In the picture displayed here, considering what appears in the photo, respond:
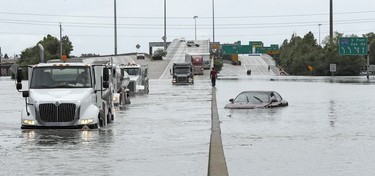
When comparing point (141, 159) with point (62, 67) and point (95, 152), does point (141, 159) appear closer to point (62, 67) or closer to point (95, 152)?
point (95, 152)

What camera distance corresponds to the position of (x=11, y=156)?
16.4 metres

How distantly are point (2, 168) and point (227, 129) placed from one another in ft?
35.4

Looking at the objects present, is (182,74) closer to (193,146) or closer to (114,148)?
(193,146)

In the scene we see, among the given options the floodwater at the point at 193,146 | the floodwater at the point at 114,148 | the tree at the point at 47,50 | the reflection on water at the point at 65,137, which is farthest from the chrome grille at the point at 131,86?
the tree at the point at 47,50

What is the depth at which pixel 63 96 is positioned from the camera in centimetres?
2272

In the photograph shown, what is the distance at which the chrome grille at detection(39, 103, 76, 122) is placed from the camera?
22478mm

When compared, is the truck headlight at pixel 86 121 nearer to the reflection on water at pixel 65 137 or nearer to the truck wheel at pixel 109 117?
the reflection on water at pixel 65 137

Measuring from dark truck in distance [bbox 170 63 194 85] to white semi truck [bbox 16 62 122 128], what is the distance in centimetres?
4901

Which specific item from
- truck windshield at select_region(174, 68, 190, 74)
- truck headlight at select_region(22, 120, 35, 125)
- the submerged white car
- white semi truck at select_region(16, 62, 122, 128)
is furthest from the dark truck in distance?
truck headlight at select_region(22, 120, 35, 125)

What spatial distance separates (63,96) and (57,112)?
1.63ft

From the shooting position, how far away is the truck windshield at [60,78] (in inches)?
931

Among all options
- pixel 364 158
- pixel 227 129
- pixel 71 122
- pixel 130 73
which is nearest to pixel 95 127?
pixel 71 122

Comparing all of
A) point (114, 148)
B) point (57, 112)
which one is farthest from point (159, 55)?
point (114, 148)

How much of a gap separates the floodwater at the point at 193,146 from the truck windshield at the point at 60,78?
155 centimetres
